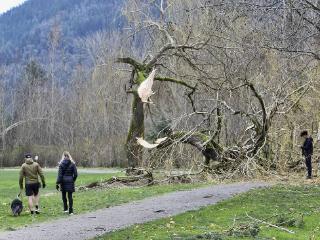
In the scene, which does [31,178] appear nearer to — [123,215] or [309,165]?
[123,215]

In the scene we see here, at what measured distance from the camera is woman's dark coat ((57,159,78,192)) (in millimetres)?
17484

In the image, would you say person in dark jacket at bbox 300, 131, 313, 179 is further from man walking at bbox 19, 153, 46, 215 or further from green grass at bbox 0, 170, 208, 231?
man walking at bbox 19, 153, 46, 215

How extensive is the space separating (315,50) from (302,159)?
10505 millimetres

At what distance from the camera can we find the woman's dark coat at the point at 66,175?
17.5 meters

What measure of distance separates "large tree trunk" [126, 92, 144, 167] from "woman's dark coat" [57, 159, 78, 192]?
36.5ft

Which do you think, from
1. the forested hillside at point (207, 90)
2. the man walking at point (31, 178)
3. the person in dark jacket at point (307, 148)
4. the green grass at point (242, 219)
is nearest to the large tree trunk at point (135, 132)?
the forested hillside at point (207, 90)

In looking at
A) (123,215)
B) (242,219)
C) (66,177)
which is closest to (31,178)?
(66,177)

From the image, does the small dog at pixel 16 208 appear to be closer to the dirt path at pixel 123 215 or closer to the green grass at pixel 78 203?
the green grass at pixel 78 203

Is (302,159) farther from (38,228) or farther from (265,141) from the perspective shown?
(38,228)

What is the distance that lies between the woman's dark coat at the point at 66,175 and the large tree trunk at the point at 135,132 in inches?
438

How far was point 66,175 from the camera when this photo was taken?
693 inches

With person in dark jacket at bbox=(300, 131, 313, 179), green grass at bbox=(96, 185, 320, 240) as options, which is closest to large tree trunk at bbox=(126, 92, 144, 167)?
person in dark jacket at bbox=(300, 131, 313, 179)

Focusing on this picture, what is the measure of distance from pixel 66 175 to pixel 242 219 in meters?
5.66

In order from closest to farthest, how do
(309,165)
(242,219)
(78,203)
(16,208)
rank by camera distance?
(242,219) → (16,208) → (78,203) → (309,165)
